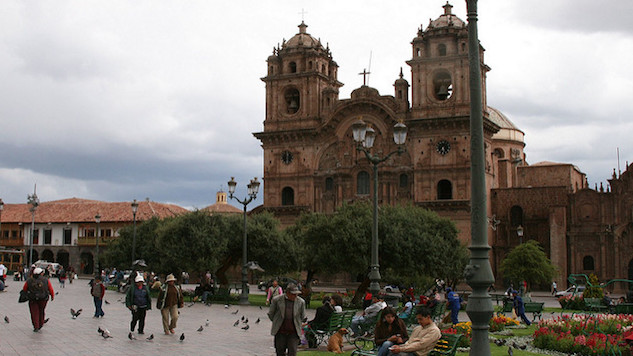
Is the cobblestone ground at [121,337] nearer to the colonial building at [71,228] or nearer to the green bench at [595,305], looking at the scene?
the green bench at [595,305]

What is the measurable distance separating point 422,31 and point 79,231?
4136cm

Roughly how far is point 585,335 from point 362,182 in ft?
124

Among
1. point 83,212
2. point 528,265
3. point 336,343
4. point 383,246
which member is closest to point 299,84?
point 528,265

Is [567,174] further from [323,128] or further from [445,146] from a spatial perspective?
[323,128]

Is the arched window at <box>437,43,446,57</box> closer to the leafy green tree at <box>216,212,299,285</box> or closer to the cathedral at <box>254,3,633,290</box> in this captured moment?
the cathedral at <box>254,3,633,290</box>

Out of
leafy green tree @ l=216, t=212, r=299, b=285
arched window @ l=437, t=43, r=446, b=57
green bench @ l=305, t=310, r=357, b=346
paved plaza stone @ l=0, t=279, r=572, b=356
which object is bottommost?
paved plaza stone @ l=0, t=279, r=572, b=356

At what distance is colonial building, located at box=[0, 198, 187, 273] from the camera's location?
239ft

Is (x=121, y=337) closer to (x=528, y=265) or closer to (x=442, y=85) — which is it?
(x=528, y=265)

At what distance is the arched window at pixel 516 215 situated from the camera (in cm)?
5306

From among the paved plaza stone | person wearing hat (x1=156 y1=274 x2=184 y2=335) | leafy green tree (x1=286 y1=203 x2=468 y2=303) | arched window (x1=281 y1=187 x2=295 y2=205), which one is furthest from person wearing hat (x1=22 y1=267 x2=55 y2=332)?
arched window (x1=281 y1=187 x2=295 y2=205)

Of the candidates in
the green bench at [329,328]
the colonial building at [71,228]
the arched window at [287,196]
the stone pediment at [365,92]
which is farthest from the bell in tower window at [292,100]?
the green bench at [329,328]

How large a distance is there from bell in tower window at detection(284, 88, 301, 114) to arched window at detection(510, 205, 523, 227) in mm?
18268

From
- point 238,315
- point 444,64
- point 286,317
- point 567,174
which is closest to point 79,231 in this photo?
point 444,64

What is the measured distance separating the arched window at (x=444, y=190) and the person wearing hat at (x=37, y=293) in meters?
36.5
